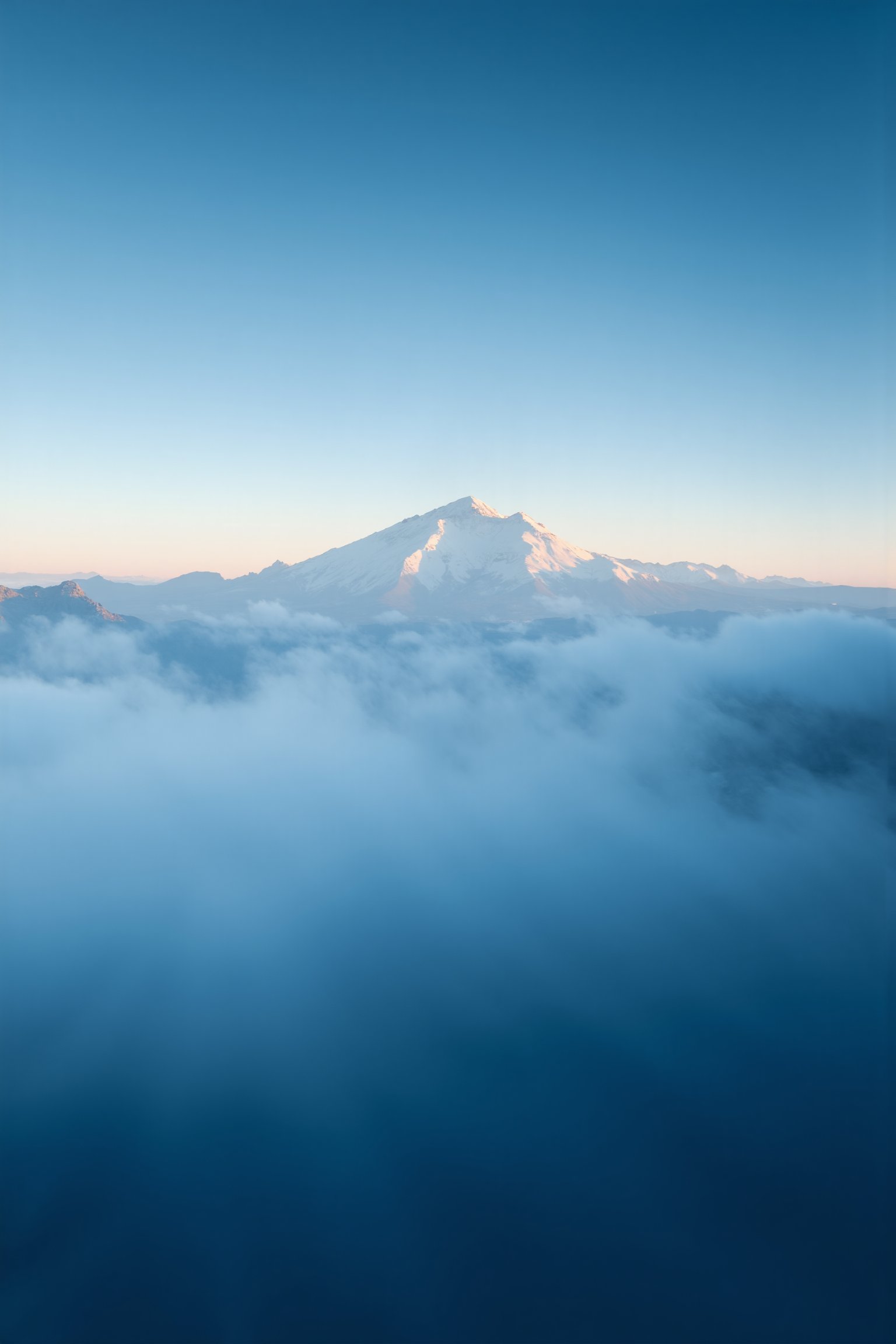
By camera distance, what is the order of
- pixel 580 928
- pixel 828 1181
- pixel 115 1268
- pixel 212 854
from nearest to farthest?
pixel 115 1268 < pixel 828 1181 < pixel 580 928 < pixel 212 854

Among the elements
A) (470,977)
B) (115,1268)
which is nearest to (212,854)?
(470,977)

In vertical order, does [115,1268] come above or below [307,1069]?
above

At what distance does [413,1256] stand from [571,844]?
427 feet

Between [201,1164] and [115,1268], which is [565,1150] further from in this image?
[115,1268]

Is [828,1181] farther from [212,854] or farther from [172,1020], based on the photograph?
[212,854]

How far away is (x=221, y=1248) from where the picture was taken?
6091 cm

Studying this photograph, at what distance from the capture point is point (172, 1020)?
10256 centimetres

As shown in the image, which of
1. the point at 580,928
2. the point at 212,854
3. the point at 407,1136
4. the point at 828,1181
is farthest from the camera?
the point at 212,854

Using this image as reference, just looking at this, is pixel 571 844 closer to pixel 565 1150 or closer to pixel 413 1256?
pixel 565 1150

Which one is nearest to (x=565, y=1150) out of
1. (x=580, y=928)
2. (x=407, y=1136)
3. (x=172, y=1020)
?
(x=407, y=1136)

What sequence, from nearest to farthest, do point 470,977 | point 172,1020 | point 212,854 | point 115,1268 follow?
point 115,1268 → point 172,1020 → point 470,977 → point 212,854

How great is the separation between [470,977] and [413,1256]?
55334 mm

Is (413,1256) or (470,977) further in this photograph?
(470,977)

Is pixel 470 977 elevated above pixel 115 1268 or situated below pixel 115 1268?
below
